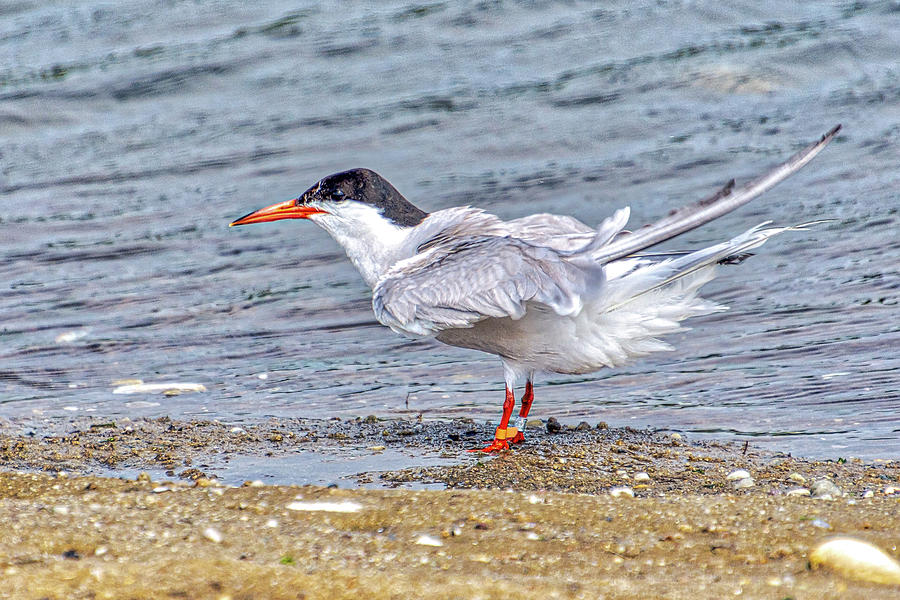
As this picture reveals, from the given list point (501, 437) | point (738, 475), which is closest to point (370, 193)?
point (501, 437)

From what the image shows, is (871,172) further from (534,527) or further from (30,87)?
(30,87)

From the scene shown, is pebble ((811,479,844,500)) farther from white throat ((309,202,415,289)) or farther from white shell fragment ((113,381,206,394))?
white shell fragment ((113,381,206,394))

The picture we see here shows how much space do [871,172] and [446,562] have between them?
723 centimetres

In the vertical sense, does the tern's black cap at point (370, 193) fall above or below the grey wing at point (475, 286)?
above

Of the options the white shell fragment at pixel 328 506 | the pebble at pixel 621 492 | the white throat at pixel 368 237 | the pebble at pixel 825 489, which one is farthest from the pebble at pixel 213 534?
the white throat at pixel 368 237

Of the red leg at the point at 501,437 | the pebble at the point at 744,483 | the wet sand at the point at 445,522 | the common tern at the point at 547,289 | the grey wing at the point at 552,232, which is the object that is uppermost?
the grey wing at the point at 552,232

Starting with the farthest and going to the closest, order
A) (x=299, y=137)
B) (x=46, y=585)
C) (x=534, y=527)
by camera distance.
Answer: (x=299, y=137), (x=534, y=527), (x=46, y=585)

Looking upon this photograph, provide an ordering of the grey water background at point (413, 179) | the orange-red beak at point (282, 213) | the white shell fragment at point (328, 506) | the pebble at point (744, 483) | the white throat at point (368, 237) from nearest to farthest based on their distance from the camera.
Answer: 1. the white shell fragment at point (328, 506)
2. the pebble at point (744, 483)
3. the white throat at point (368, 237)
4. the orange-red beak at point (282, 213)
5. the grey water background at point (413, 179)

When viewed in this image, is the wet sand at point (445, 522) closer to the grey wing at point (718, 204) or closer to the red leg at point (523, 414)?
the red leg at point (523, 414)

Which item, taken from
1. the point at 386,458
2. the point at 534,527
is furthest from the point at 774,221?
the point at 534,527

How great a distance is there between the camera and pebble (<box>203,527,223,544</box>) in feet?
11.3

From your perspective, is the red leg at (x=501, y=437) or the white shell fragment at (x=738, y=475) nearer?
the white shell fragment at (x=738, y=475)

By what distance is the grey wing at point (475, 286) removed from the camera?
461cm

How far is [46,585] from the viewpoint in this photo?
289cm
